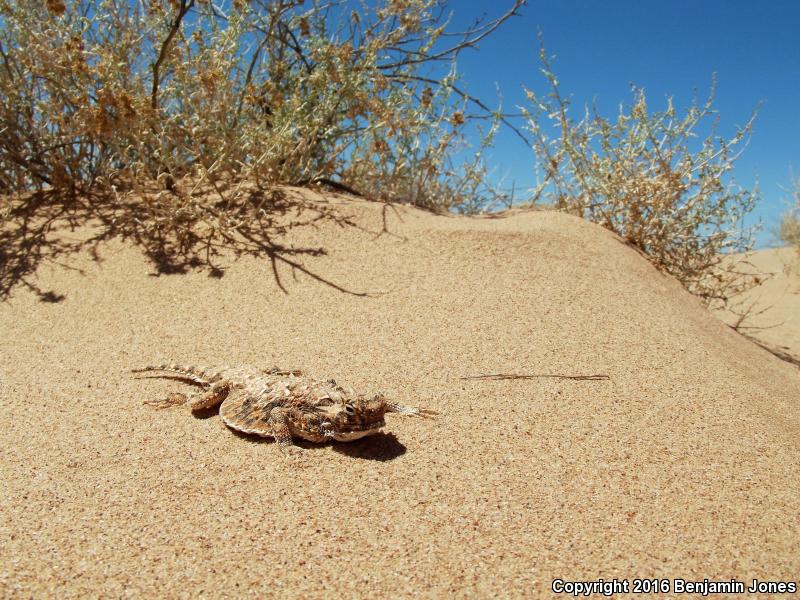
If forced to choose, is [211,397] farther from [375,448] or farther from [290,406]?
[375,448]

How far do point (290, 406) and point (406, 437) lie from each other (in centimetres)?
44

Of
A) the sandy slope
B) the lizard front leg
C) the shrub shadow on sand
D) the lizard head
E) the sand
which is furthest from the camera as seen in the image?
the sandy slope

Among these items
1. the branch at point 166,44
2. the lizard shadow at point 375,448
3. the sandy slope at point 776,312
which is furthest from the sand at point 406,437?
the sandy slope at point 776,312

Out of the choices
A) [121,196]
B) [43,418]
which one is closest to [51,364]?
[43,418]

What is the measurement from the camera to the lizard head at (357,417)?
2041 mm

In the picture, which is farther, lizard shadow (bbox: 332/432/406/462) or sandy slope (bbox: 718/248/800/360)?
sandy slope (bbox: 718/248/800/360)

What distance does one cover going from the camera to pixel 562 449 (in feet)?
7.21

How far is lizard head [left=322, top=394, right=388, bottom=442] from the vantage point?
6.70ft

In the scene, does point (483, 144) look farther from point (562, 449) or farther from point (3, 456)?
point (3, 456)

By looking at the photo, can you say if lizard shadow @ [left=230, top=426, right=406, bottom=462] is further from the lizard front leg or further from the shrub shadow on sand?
the shrub shadow on sand

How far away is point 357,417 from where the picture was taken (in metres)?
2.05

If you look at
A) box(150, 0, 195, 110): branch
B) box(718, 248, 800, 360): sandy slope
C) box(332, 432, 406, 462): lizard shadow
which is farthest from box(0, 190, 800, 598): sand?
box(718, 248, 800, 360): sandy slope

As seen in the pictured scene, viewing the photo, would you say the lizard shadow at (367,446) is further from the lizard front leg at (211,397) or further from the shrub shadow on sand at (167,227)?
the shrub shadow on sand at (167,227)

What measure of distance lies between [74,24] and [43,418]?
3.29m
